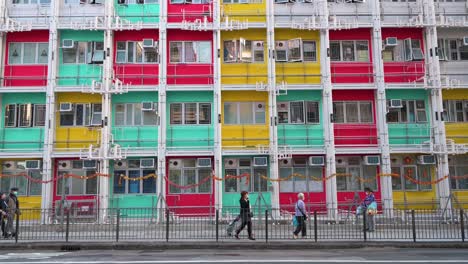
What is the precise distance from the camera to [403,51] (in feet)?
82.4

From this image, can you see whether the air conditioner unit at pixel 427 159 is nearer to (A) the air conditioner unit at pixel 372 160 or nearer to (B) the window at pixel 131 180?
(A) the air conditioner unit at pixel 372 160

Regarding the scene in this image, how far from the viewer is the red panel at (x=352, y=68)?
24812 millimetres

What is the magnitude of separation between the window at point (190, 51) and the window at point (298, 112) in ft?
16.4

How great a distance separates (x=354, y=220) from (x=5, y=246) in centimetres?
1330

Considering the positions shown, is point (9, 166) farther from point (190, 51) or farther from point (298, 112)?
point (298, 112)

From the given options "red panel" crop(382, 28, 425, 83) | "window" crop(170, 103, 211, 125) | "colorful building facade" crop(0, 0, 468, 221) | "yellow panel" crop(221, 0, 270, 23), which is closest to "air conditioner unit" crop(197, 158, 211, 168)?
"colorful building facade" crop(0, 0, 468, 221)

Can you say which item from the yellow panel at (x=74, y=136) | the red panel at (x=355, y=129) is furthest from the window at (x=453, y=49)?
the yellow panel at (x=74, y=136)

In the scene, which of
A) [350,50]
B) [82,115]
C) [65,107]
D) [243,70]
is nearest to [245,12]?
[243,70]

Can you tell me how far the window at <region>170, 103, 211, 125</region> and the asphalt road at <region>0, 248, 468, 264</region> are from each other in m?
10.5

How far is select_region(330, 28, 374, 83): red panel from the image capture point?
24.8 meters

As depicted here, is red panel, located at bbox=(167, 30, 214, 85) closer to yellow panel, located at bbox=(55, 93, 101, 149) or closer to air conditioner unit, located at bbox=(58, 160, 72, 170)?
yellow panel, located at bbox=(55, 93, 101, 149)

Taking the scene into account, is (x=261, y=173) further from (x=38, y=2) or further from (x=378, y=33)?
(x=38, y=2)

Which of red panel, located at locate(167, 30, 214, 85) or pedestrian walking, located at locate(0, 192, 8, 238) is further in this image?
red panel, located at locate(167, 30, 214, 85)

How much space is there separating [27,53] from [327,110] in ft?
54.8
